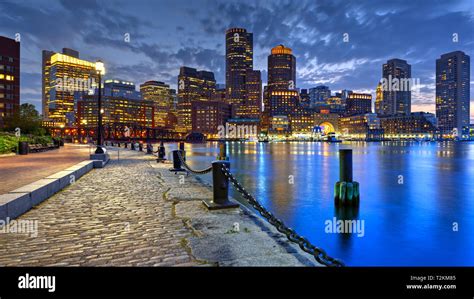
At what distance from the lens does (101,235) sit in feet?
20.0

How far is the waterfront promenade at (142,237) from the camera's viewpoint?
186 inches

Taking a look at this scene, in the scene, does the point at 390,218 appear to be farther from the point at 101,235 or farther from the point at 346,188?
the point at 101,235

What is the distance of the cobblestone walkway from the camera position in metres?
4.77

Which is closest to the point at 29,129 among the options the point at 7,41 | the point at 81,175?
the point at 81,175

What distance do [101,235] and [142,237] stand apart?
0.90 metres

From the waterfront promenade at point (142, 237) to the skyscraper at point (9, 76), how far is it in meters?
112

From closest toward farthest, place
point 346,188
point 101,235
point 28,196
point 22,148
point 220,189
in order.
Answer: point 101,235
point 28,196
point 220,189
point 346,188
point 22,148

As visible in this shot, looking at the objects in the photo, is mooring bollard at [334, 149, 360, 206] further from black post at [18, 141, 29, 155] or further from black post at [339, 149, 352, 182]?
black post at [18, 141, 29, 155]

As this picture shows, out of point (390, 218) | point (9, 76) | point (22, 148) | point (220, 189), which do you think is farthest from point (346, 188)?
point (9, 76)

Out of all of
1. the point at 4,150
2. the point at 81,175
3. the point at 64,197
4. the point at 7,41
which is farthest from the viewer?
the point at 7,41
